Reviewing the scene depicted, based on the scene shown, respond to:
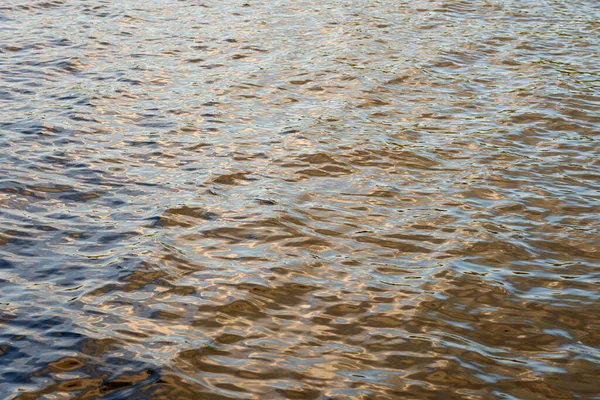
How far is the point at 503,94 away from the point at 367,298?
680 cm

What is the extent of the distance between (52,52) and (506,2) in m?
11.3

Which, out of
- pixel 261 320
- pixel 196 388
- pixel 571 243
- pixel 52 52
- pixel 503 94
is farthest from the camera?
pixel 52 52

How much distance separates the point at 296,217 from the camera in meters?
8.38

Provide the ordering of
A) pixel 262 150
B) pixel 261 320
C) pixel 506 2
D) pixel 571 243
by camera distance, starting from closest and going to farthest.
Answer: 1. pixel 261 320
2. pixel 571 243
3. pixel 262 150
4. pixel 506 2

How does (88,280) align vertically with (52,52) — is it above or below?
below

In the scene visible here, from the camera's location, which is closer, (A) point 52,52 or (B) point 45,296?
(B) point 45,296

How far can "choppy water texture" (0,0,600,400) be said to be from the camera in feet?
19.5

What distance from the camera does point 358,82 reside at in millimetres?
13078

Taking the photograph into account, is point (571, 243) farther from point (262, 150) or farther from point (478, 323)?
point (262, 150)

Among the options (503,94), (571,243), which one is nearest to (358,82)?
(503,94)

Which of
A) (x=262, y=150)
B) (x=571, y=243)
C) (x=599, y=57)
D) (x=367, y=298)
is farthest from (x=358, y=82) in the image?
(x=367, y=298)

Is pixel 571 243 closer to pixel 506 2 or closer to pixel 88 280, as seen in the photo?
pixel 88 280

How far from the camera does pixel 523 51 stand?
1484 cm

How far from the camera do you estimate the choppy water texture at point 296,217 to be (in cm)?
594
